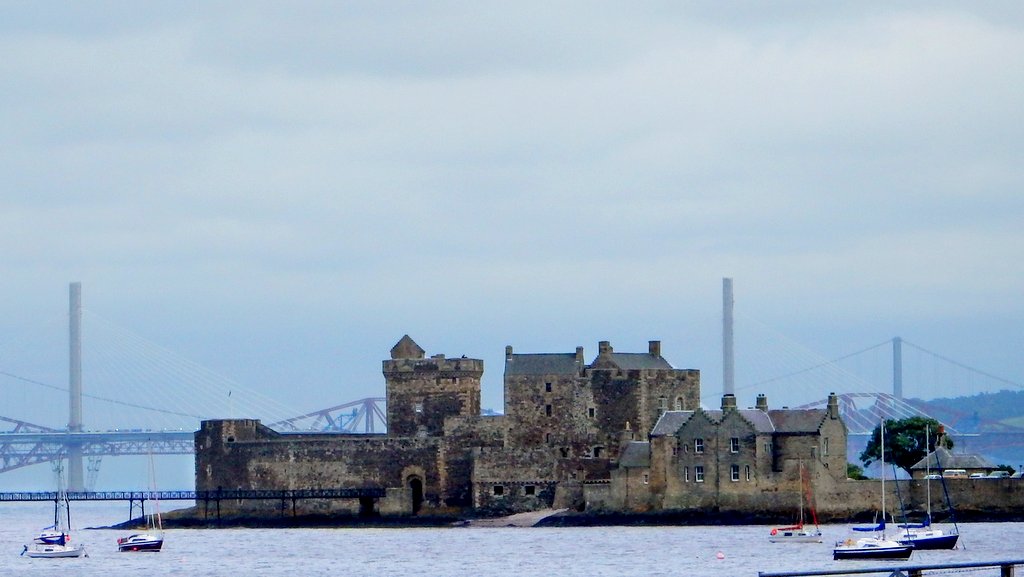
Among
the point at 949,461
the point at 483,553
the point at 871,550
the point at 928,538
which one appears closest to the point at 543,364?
the point at 949,461

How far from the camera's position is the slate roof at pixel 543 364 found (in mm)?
75812

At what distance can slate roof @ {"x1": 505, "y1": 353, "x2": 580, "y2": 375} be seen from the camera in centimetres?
7581

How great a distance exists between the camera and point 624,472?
234 ft

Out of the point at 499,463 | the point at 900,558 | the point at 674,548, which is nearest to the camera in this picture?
the point at 900,558

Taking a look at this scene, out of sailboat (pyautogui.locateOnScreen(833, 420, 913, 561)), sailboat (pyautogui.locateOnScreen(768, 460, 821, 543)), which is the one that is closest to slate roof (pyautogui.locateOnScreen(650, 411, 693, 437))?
sailboat (pyautogui.locateOnScreen(768, 460, 821, 543))

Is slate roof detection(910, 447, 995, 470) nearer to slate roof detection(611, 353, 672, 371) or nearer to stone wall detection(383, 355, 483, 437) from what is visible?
slate roof detection(611, 353, 672, 371)

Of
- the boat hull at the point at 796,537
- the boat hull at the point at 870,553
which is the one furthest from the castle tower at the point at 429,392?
the boat hull at the point at 870,553

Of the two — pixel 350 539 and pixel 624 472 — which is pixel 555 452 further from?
pixel 350 539

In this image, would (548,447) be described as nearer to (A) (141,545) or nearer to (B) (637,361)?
(B) (637,361)

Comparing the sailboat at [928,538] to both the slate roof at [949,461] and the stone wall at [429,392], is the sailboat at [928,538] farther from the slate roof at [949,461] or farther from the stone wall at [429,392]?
the stone wall at [429,392]

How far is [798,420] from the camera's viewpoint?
69375mm

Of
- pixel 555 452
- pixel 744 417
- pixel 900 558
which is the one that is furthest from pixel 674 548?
pixel 555 452

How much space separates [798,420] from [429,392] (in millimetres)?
13811

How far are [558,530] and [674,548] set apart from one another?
11373mm
